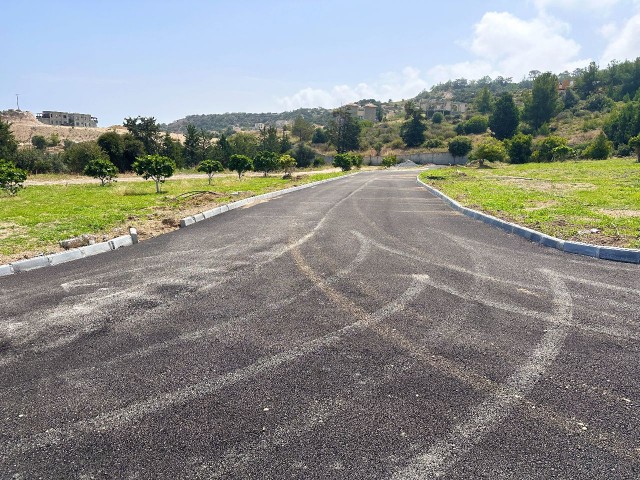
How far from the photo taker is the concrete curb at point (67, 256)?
27.0ft

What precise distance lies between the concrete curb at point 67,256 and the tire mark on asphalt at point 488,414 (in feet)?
27.8

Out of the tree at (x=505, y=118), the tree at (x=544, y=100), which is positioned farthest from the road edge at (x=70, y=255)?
the tree at (x=544, y=100)

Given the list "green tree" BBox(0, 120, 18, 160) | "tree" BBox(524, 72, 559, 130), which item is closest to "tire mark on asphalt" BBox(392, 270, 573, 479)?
"green tree" BBox(0, 120, 18, 160)

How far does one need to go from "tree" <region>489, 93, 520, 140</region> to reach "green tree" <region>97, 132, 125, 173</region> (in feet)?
251

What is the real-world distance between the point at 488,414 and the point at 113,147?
Answer: 5516 cm

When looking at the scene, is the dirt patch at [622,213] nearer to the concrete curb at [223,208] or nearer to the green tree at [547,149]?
the concrete curb at [223,208]

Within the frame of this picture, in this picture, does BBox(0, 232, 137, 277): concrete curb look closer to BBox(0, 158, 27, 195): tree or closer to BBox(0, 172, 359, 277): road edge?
BBox(0, 172, 359, 277): road edge

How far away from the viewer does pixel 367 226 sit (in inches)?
483

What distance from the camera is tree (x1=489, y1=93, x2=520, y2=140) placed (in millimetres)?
90125

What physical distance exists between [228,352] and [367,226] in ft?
26.8

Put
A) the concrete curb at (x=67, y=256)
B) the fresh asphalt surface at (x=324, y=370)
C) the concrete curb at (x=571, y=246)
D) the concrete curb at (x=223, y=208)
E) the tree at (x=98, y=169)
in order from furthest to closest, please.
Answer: the tree at (x=98, y=169), the concrete curb at (x=223, y=208), the concrete curb at (x=67, y=256), the concrete curb at (x=571, y=246), the fresh asphalt surface at (x=324, y=370)

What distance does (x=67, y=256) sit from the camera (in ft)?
29.6

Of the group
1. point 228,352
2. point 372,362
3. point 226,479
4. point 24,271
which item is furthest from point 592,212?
point 24,271

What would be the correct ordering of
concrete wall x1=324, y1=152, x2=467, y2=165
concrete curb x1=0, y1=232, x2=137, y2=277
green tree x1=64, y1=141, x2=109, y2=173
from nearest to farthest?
concrete curb x1=0, y1=232, x2=137, y2=277 < green tree x1=64, y1=141, x2=109, y2=173 < concrete wall x1=324, y1=152, x2=467, y2=165
